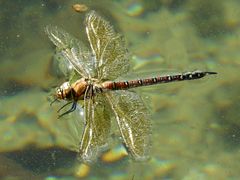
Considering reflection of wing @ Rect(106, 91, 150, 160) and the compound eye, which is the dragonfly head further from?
reflection of wing @ Rect(106, 91, 150, 160)

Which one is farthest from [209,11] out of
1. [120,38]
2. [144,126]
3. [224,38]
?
[144,126]

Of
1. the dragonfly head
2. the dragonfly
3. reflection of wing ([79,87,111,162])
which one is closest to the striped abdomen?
the dragonfly

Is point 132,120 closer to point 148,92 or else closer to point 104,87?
point 104,87

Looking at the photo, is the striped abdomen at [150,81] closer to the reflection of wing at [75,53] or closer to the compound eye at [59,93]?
the reflection of wing at [75,53]

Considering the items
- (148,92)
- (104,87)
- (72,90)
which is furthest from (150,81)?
(72,90)

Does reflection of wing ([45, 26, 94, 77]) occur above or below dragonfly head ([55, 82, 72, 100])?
above

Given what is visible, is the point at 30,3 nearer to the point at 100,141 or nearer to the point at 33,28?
the point at 33,28

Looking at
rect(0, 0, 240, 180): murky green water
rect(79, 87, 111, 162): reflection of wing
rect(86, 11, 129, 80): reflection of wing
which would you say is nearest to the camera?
rect(79, 87, 111, 162): reflection of wing
